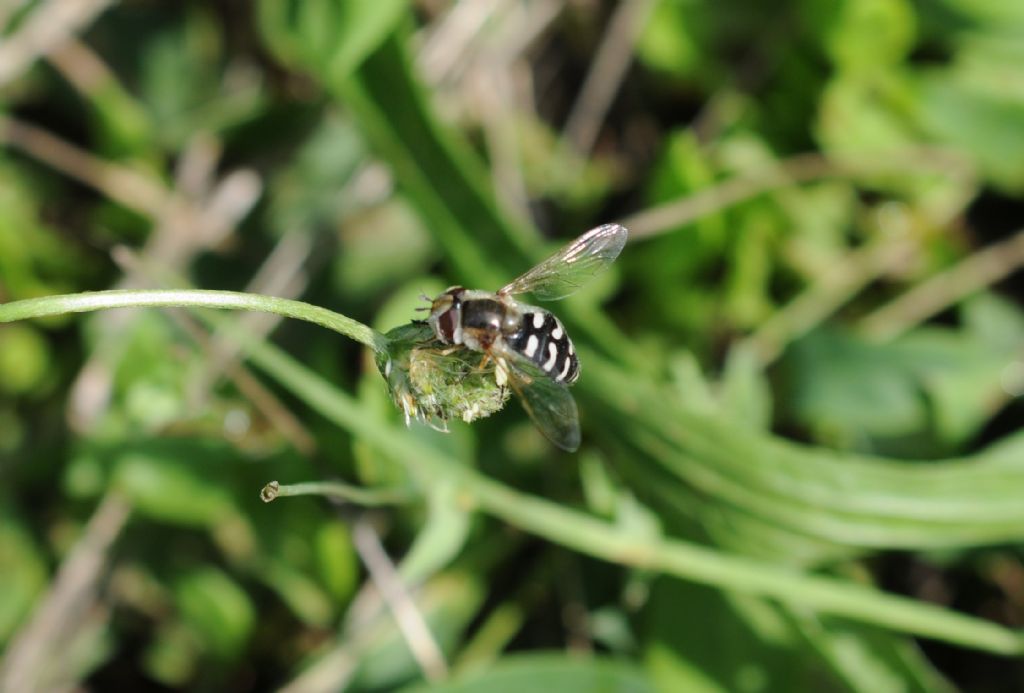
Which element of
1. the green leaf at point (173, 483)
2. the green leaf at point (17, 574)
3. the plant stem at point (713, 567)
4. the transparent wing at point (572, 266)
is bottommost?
the plant stem at point (713, 567)

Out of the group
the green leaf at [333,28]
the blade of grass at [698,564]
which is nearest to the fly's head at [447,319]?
the blade of grass at [698,564]

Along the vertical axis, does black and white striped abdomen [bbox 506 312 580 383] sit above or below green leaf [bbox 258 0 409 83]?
below

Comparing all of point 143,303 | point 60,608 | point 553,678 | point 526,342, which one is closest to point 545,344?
point 526,342

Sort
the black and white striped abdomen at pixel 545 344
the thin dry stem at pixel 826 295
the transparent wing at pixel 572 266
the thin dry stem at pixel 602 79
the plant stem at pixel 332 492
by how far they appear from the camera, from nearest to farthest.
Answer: the plant stem at pixel 332 492 < the black and white striped abdomen at pixel 545 344 < the transparent wing at pixel 572 266 < the thin dry stem at pixel 826 295 < the thin dry stem at pixel 602 79

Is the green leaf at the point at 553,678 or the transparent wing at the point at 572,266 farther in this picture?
the green leaf at the point at 553,678

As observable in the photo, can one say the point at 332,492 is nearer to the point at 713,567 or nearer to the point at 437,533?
the point at 437,533

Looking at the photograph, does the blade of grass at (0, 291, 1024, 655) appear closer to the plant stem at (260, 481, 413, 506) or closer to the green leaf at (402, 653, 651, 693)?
the plant stem at (260, 481, 413, 506)

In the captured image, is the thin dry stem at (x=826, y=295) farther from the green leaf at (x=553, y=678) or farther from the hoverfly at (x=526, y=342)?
the hoverfly at (x=526, y=342)

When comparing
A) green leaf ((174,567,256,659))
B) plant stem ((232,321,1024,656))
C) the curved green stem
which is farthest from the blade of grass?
the curved green stem
